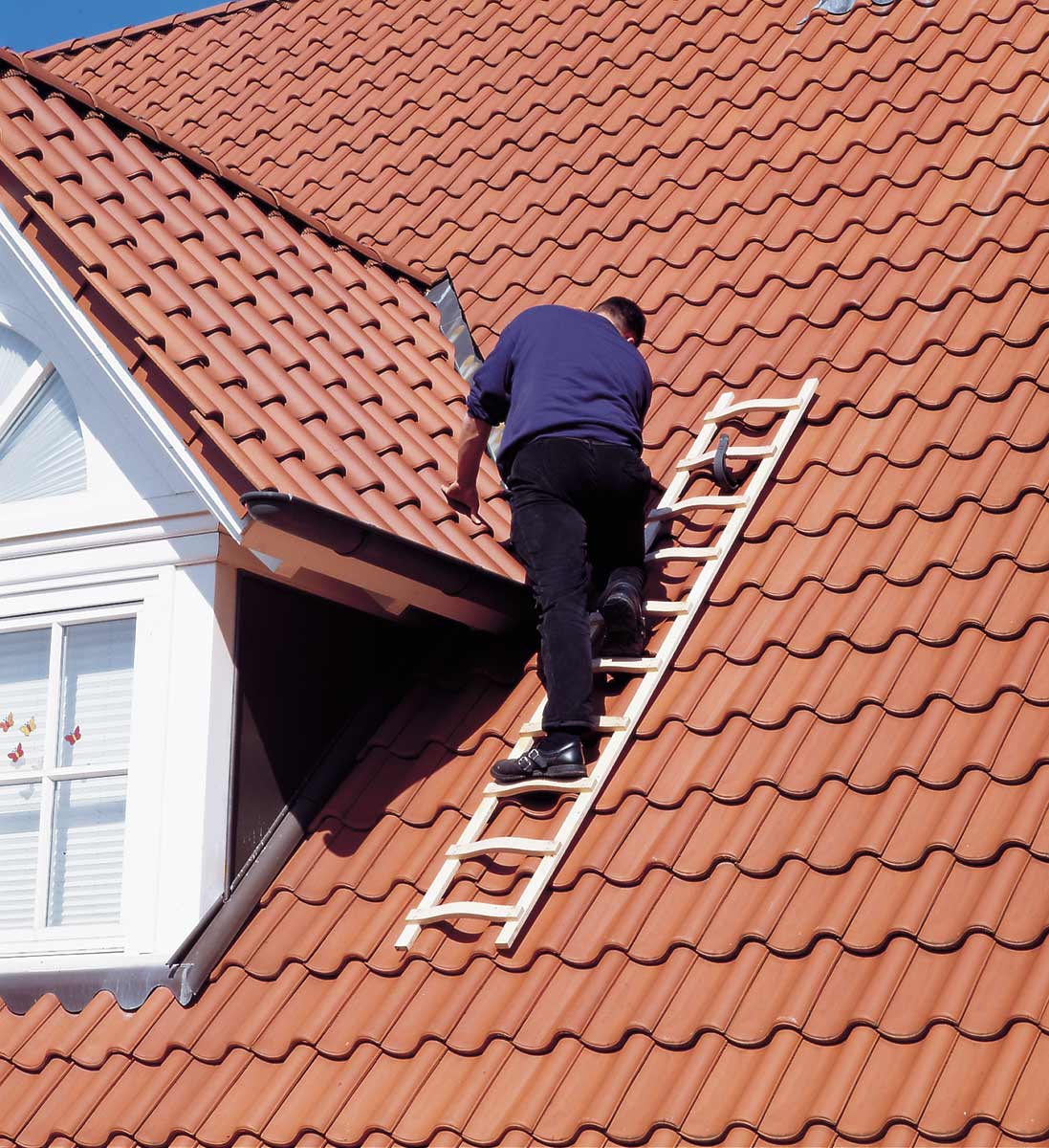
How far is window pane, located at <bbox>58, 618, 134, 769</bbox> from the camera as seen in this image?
496 cm

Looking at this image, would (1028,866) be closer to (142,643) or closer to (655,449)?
(655,449)

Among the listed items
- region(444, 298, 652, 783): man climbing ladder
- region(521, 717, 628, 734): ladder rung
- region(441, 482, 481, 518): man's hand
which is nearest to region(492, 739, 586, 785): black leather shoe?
region(444, 298, 652, 783): man climbing ladder

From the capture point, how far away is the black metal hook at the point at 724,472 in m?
5.30

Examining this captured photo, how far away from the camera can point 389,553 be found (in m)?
4.69

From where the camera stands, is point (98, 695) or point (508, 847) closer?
point (508, 847)

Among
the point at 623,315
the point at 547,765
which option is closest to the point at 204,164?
the point at 623,315

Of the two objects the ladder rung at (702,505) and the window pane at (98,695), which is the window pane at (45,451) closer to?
the window pane at (98,695)

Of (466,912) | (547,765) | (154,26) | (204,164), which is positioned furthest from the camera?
(154,26)

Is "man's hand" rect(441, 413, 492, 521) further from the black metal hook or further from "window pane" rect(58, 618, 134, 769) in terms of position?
"window pane" rect(58, 618, 134, 769)

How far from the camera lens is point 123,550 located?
16.6 feet

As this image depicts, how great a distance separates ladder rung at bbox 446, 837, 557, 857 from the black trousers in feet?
1.23

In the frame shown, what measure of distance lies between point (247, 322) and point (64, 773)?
1753mm

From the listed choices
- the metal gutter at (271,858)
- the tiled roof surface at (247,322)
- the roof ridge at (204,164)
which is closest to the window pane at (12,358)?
the tiled roof surface at (247,322)

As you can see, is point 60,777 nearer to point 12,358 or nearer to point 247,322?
point 12,358
